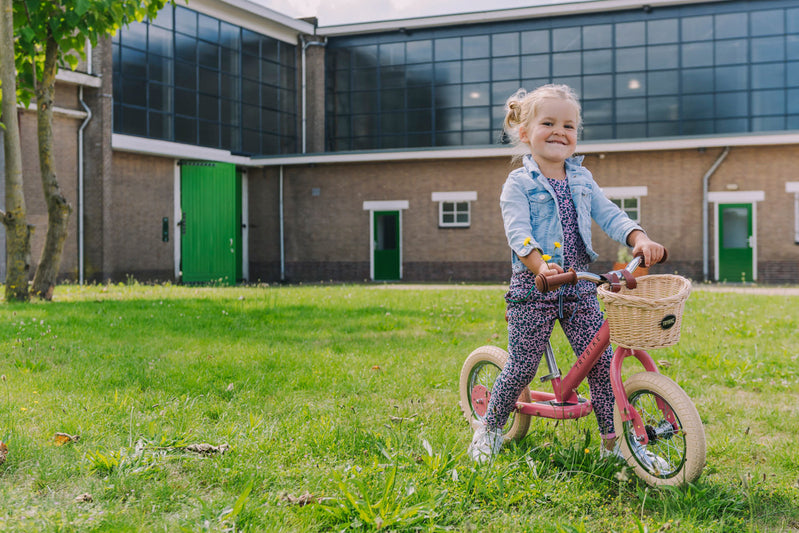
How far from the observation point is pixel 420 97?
96.3 ft

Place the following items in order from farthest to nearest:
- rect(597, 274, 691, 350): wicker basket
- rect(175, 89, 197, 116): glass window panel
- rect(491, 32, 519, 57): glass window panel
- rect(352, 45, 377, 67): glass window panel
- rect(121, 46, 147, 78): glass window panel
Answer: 1. rect(352, 45, 377, 67): glass window panel
2. rect(491, 32, 519, 57): glass window panel
3. rect(175, 89, 197, 116): glass window panel
4. rect(121, 46, 147, 78): glass window panel
5. rect(597, 274, 691, 350): wicker basket

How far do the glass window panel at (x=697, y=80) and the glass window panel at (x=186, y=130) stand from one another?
1888 centimetres

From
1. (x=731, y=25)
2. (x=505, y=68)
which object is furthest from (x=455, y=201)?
(x=731, y=25)

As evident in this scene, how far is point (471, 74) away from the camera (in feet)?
92.0

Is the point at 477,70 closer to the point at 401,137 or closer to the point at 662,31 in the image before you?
the point at 401,137

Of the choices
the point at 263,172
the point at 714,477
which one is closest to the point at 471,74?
the point at 263,172

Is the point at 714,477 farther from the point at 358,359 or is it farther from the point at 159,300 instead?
the point at 159,300

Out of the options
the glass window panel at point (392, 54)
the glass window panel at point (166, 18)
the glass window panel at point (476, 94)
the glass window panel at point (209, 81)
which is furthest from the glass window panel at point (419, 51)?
the glass window panel at point (166, 18)

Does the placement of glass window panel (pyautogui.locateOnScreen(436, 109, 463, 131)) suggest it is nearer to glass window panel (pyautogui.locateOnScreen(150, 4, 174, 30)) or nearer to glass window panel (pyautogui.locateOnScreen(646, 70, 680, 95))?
glass window panel (pyautogui.locateOnScreen(646, 70, 680, 95))

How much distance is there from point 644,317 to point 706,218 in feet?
65.0

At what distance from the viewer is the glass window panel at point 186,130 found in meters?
23.0

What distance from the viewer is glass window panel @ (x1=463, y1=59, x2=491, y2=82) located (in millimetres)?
27688

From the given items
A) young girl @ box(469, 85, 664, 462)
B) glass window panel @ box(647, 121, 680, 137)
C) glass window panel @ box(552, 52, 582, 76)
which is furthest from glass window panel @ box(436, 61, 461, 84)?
young girl @ box(469, 85, 664, 462)

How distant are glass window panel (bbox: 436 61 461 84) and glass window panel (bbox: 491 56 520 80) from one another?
56.2 inches
